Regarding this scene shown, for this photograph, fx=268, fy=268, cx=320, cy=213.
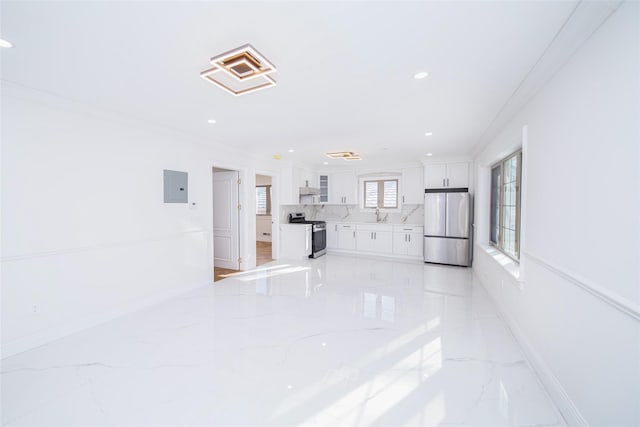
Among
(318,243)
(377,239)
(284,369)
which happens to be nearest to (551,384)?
(284,369)

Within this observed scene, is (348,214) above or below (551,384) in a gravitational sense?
above

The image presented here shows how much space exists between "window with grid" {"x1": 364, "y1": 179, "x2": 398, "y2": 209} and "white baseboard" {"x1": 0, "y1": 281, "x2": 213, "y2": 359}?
5.16 meters

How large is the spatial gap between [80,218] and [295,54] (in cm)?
281

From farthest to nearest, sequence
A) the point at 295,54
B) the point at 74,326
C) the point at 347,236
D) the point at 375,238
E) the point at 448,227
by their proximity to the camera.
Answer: the point at 347,236 < the point at 375,238 < the point at 448,227 < the point at 74,326 < the point at 295,54

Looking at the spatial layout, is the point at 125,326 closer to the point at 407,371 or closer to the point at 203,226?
the point at 203,226

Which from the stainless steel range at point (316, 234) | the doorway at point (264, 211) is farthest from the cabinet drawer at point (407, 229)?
the doorway at point (264, 211)

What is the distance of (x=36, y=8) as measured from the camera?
4.73 feet

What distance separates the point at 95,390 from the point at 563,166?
12.0 ft

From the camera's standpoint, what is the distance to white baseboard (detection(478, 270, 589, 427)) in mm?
1630

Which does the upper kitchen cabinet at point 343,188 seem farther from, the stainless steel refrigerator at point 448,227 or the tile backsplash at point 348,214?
the stainless steel refrigerator at point 448,227

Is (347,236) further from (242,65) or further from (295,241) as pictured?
(242,65)

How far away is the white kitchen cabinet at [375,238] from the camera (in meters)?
6.71

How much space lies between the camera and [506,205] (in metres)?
3.69

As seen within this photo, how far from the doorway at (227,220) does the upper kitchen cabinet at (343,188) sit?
302 centimetres
